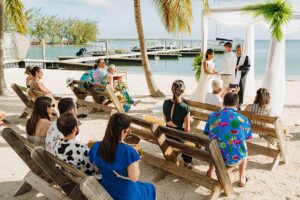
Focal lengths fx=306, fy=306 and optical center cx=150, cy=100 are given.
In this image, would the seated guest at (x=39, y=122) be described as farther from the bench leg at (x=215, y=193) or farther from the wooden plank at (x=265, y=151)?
the wooden plank at (x=265, y=151)

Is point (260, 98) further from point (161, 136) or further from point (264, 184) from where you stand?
point (161, 136)

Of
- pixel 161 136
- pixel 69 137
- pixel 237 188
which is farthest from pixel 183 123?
pixel 69 137

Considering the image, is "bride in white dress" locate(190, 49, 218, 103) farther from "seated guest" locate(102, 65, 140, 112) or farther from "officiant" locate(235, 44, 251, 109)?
"seated guest" locate(102, 65, 140, 112)

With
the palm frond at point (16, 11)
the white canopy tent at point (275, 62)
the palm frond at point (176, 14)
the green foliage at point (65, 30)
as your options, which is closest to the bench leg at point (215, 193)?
the white canopy tent at point (275, 62)

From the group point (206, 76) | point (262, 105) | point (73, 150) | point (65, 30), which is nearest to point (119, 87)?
point (206, 76)

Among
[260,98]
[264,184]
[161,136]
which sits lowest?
[264,184]

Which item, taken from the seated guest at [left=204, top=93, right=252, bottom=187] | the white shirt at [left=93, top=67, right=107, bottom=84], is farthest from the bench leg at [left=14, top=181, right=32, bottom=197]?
the white shirt at [left=93, top=67, right=107, bottom=84]

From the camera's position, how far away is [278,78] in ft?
26.3

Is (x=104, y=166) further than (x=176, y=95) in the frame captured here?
No

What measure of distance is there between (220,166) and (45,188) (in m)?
2.08

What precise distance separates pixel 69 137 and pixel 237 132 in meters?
2.15

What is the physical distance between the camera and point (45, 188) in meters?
3.55

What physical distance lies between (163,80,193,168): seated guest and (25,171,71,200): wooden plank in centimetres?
205

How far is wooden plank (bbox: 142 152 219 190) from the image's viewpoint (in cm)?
398
